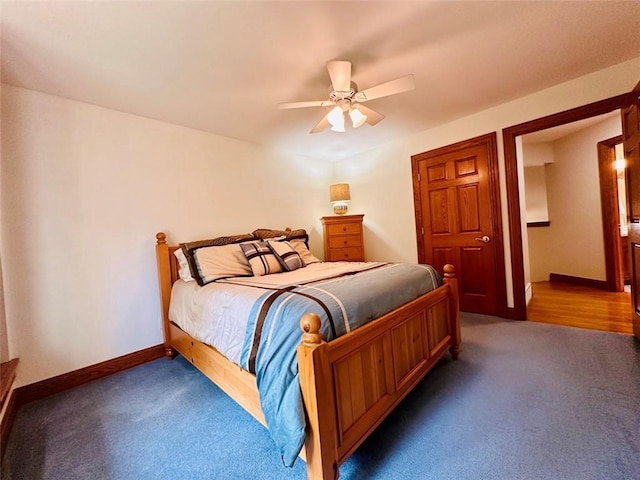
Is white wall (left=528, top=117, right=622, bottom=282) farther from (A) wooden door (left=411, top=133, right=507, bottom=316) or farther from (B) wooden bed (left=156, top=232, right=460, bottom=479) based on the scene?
(B) wooden bed (left=156, top=232, right=460, bottom=479)

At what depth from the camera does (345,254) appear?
368 centimetres

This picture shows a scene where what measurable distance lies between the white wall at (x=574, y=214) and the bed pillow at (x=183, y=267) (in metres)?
5.32

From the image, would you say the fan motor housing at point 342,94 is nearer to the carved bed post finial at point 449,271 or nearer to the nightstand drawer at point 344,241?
the carved bed post finial at point 449,271

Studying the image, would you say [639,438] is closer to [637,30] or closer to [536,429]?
[536,429]

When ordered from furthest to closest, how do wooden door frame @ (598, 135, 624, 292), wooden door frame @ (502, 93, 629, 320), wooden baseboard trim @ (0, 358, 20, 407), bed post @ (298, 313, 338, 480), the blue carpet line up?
wooden door frame @ (598, 135, 624, 292)
wooden door frame @ (502, 93, 629, 320)
wooden baseboard trim @ (0, 358, 20, 407)
the blue carpet
bed post @ (298, 313, 338, 480)

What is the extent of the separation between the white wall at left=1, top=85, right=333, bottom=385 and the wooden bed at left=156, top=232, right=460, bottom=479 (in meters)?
0.78

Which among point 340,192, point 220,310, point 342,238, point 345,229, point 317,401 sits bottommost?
point 317,401

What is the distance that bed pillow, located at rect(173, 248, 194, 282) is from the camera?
2323 millimetres

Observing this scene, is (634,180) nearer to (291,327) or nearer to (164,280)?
(291,327)

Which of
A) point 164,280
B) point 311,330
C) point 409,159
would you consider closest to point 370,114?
point 409,159

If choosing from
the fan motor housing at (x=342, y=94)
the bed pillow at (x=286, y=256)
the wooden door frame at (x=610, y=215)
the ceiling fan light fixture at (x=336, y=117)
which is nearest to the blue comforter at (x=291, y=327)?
the bed pillow at (x=286, y=256)

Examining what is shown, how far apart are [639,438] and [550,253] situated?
406 centimetres

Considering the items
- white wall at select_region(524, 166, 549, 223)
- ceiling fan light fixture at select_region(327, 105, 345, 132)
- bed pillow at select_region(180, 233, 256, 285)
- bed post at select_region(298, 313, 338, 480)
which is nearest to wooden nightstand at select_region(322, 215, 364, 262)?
bed pillow at select_region(180, 233, 256, 285)

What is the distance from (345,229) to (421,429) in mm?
2578
